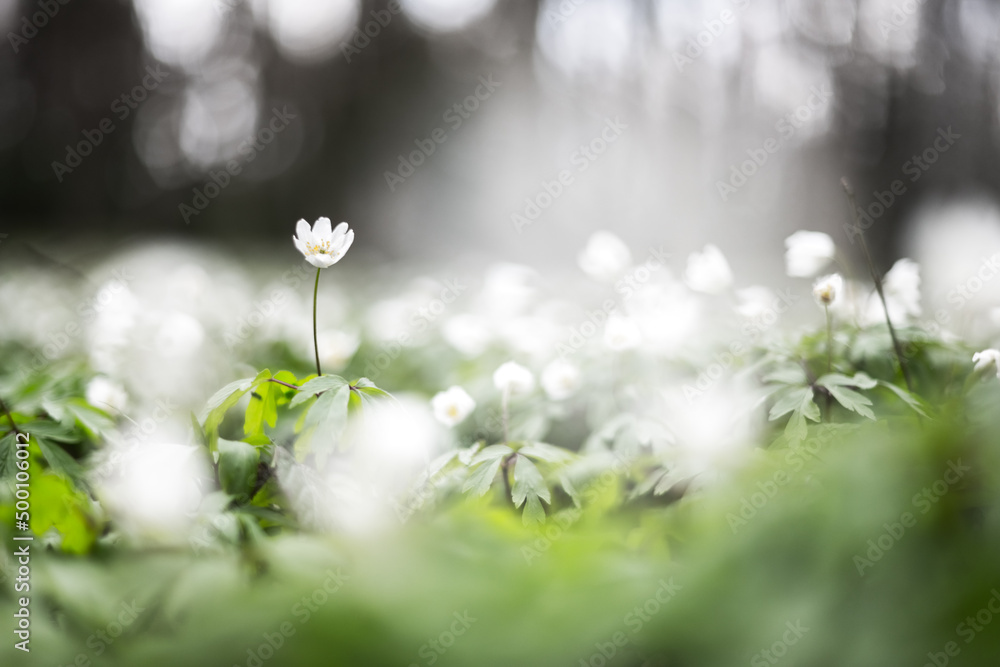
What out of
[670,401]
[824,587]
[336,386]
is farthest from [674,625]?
[670,401]

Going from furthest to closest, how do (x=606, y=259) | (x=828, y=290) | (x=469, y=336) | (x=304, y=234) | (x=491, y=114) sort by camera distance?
(x=491, y=114)
(x=469, y=336)
(x=606, y=259)
(x=828, y=290)
(x=304, y=234)

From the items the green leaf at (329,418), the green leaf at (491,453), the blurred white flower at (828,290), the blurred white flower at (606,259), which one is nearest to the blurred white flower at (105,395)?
the green leaf at (329,418)

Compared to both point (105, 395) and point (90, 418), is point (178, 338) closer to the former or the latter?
point (105, 395)

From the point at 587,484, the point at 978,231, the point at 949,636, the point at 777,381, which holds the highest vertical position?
the point at 949,636

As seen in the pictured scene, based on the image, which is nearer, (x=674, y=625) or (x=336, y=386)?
(x=674, y=625)

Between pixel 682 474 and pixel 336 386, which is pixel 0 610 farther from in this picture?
pixel 682 474

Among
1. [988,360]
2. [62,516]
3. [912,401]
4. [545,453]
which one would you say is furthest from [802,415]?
[62,516]

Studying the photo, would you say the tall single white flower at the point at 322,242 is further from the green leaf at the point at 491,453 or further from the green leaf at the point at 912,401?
the green leaf at the point at 912,401
